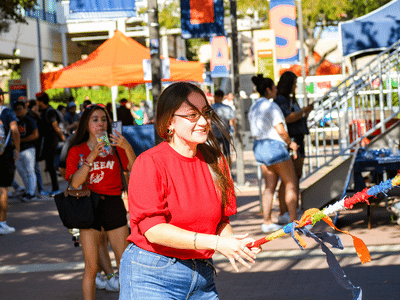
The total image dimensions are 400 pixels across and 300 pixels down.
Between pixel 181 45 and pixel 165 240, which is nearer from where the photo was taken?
pixel 165 240

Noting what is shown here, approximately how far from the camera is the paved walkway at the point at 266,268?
5.55 m

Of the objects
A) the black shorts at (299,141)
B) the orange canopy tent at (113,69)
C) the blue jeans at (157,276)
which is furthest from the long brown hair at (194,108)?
the orange canopy tent at (113,69)

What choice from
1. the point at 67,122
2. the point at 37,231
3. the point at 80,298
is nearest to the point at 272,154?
the point at 80,298

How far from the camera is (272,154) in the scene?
7746 mm

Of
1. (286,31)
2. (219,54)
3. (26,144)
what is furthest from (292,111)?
(219,54)

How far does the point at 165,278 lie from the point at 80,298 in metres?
3.15

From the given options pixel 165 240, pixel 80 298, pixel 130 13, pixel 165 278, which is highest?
pixel 130 13

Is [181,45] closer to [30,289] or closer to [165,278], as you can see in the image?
[30,289]

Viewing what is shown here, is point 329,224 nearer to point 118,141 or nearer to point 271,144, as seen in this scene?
point 118,141

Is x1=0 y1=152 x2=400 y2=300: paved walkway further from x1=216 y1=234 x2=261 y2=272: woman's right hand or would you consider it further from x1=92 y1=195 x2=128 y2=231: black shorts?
x1=216 y1=234 x2=261 y2=272: woman's right hand

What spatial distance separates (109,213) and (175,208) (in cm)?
239

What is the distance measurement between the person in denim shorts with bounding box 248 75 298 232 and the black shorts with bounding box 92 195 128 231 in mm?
3057

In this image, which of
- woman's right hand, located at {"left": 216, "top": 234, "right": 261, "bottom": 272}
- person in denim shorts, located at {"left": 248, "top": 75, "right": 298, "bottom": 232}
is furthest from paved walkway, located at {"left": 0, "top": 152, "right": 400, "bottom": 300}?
woman's right hand, located at {"left": 216, "top": 234, "right": 261, "bottom": 272}

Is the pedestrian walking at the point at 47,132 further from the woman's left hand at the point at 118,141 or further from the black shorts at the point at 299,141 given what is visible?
the woman's left hand at the point at 118,141
